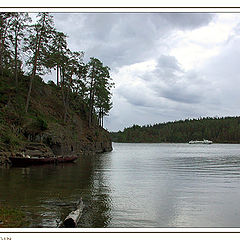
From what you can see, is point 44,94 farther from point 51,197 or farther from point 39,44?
point 51,197

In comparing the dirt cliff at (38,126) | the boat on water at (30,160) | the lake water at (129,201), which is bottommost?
the lake water at (129,201)

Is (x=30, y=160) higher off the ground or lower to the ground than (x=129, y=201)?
higher

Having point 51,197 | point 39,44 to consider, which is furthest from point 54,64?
point 51,197

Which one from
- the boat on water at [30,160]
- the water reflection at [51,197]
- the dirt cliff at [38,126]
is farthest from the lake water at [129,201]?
the dirt cliff at [38,126]

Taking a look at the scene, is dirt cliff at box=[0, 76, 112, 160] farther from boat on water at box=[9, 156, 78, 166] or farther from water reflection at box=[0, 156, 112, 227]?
water reflection at box=[0, 156, 112, 227]

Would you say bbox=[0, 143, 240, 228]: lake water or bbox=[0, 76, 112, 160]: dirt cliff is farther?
bbox=[0, 76, 112, 160]: dirt cliff

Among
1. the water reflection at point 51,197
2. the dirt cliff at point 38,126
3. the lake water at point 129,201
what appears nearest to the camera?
the lake water at point 129,201

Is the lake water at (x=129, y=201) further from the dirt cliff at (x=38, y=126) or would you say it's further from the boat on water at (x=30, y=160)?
the dirt cliff at (x=38, y=126)

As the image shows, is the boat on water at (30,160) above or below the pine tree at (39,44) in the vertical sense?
below

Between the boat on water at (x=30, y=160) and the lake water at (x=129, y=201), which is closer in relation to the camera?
the lake water at (x=129, y=201)

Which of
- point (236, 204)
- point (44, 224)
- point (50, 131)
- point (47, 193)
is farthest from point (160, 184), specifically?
point (50, 131)

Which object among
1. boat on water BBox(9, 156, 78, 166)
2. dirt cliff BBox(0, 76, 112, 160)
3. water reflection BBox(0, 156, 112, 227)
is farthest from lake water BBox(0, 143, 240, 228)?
dirt cliff BBox(0, 76, 112, 160)

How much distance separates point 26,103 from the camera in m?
43.9

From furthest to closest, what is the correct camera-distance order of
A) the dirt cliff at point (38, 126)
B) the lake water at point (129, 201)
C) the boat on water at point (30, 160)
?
1. the dirt cliff at point (38, 126)
2. the boat on water at point (30, 160)
3. the lake water at point (129, 201)
